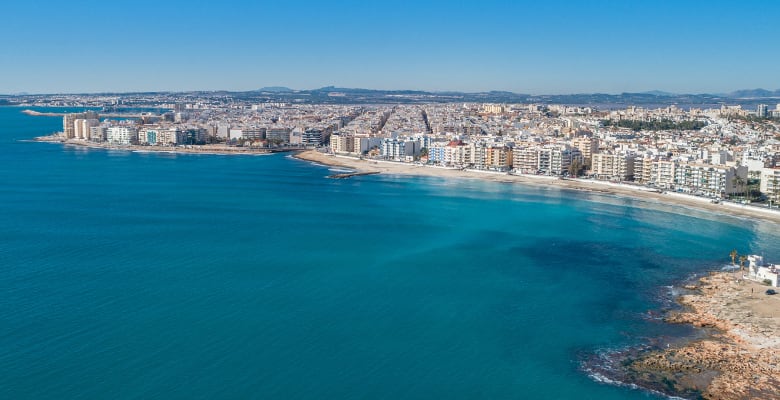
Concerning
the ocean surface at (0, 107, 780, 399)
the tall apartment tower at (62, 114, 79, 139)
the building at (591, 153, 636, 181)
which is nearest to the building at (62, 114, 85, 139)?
the tall apartment tower at (62, 114, 79, 139)

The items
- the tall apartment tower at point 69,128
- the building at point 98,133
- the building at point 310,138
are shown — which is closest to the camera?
the building at point 310,138

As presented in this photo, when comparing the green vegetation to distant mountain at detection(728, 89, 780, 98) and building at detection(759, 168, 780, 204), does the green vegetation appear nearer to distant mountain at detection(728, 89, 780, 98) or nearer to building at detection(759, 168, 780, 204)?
building at detection(759, 168, 780, 204)

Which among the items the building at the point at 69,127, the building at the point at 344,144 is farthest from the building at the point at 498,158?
the building at the point at 69,127

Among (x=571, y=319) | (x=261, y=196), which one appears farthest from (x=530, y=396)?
(x=261, y=196)

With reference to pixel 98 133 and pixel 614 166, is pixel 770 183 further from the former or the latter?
pixel 98 133

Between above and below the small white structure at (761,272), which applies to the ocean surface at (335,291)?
below

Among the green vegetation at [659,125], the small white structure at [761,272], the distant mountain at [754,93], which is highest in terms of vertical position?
the distant mountain at [754,93]

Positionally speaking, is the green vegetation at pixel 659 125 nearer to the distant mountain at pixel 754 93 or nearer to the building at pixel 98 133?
the building at pixel 98 133
